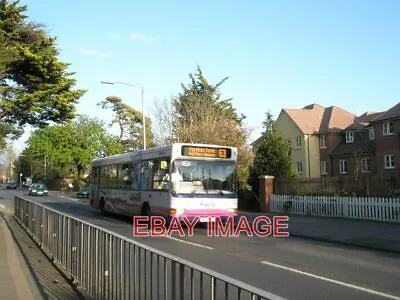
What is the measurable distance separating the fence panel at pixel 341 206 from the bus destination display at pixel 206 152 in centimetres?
749

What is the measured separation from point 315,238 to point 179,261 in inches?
488

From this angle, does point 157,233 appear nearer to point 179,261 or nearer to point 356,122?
point 179,261

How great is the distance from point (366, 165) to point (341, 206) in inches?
1108

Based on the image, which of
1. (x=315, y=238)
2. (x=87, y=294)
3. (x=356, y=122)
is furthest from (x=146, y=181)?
(x=356, y=122)

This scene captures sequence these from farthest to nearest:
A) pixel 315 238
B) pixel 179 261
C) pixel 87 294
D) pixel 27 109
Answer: pixel 27 109, pixel 315 238, pixel 87 294, pixel 179 261

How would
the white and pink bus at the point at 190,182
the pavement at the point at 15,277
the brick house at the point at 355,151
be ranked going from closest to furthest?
1. the pavement at the point at 15,277
2. the white and pink bus at the point at 190,182
3. the brick house at the point at 355,151

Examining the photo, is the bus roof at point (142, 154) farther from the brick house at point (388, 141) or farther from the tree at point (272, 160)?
the brick house at point (388, 141)

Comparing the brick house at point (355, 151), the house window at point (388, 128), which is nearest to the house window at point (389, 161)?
the brick house at point (355, 151)

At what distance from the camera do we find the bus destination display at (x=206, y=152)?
56.4 feet

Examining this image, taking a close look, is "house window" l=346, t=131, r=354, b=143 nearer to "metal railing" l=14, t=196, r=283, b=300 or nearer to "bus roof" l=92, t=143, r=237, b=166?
"bus roof" l=92, t=143, r=237, b=166

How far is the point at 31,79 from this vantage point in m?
22.0

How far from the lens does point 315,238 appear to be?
16.3m

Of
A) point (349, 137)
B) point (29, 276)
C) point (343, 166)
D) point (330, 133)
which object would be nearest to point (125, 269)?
point (29, 276)

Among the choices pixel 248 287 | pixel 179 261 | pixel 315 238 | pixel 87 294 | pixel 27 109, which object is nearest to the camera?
pixel 248 287
